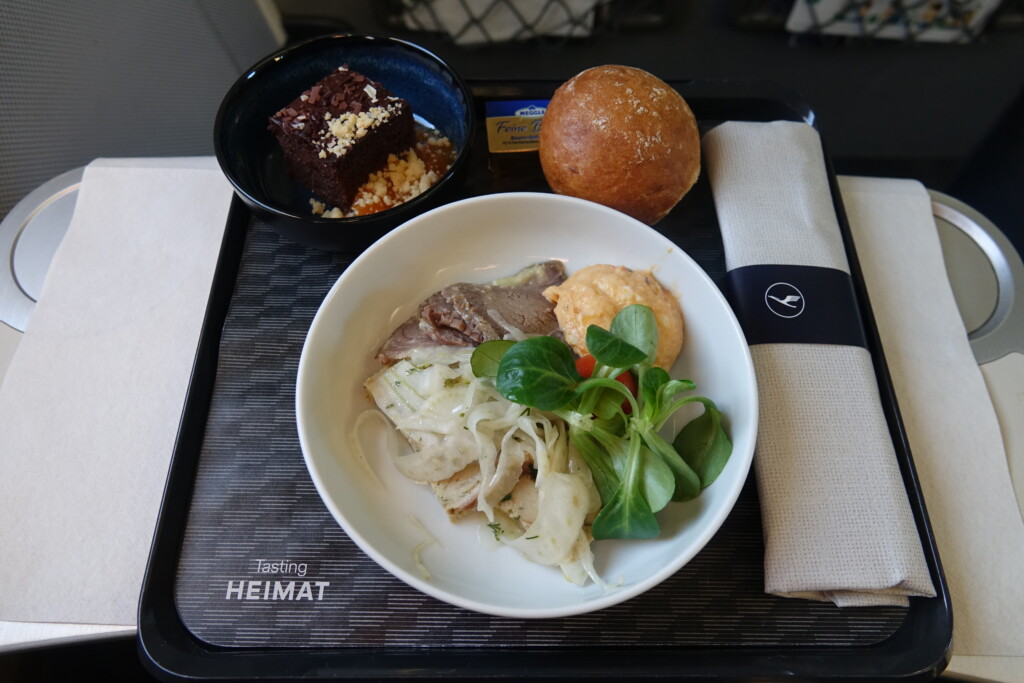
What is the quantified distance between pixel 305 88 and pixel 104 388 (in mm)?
730

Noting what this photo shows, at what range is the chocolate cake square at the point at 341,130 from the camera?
3.86 feet

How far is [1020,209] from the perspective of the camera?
175 cm

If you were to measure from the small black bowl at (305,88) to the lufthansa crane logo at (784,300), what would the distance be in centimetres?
63

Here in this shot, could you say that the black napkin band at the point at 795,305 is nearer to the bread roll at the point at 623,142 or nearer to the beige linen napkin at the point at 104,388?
the bread roll at the point at 623,142

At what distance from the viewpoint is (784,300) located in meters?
1.12

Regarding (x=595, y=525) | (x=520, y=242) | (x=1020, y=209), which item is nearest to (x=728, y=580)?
(x=595, y=525)

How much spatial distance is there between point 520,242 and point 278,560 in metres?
0.71

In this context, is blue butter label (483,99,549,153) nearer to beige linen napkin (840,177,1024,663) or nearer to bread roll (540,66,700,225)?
bread roll (540,66,700,225)

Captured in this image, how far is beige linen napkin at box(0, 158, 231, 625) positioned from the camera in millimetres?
1000

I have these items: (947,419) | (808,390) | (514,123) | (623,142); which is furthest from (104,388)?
(947,419)

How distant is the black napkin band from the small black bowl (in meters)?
0.60

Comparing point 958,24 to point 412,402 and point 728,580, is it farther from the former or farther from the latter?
point 412,402

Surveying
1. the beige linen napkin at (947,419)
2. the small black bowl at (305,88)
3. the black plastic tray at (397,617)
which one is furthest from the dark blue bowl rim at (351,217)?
the beige linen napkin at (947,419)

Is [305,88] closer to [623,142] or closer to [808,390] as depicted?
[623,142]
